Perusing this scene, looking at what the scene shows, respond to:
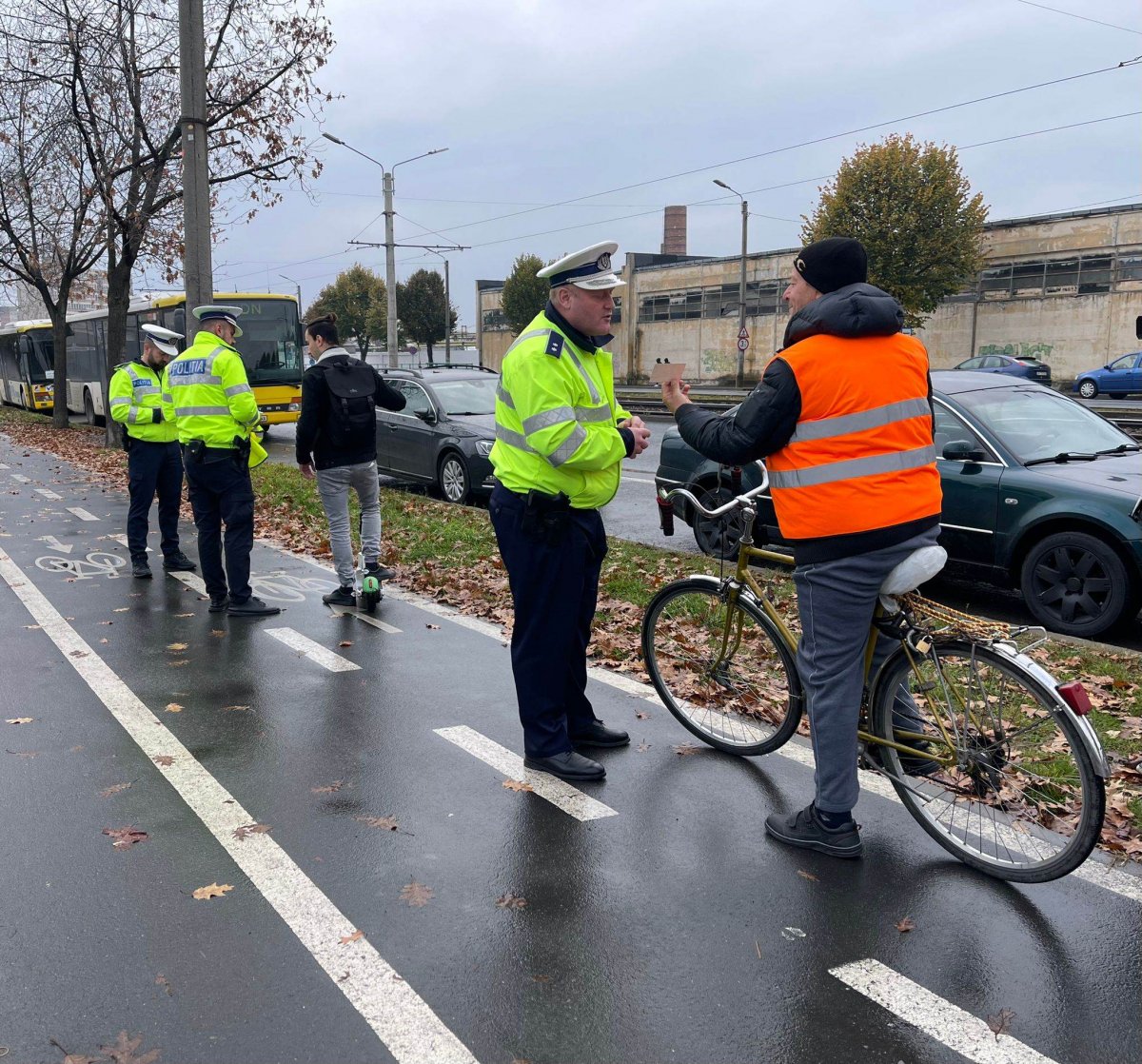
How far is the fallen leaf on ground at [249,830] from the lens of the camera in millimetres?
3977

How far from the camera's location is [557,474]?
4285mm

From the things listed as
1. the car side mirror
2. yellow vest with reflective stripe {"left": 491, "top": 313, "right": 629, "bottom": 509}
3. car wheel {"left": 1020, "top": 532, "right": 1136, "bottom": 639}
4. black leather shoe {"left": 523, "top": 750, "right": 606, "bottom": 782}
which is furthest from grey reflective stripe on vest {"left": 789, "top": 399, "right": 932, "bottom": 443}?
the car side mirror

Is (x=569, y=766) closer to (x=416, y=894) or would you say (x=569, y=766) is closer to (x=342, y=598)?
(x=416, y=894)

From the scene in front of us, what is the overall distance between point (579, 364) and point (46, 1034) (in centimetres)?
280

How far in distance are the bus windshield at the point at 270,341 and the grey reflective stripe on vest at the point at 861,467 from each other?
73.6ft

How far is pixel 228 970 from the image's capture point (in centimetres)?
308

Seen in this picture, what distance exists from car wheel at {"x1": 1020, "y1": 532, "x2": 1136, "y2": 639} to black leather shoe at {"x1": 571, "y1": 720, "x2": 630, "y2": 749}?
3588 mm

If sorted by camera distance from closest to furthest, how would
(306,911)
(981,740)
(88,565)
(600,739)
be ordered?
(306,911), (981,740), (600,739), (88,565)

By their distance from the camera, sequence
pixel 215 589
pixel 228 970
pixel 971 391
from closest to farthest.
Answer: pixel 228 970
pixel 215 589
pixel 971 391

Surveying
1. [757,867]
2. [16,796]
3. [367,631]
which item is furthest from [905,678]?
[367,631]

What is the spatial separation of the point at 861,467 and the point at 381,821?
86.0 inches

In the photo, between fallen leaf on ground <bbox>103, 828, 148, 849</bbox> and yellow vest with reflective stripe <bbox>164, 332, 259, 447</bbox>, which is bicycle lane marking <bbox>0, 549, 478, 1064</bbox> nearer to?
fallen leaf on ground <bbox>103, 828, 148, 849</bbox>

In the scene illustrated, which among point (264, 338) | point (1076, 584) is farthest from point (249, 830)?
point (264, 338)

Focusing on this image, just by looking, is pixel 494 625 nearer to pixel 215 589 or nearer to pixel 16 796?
pixel 215 589
